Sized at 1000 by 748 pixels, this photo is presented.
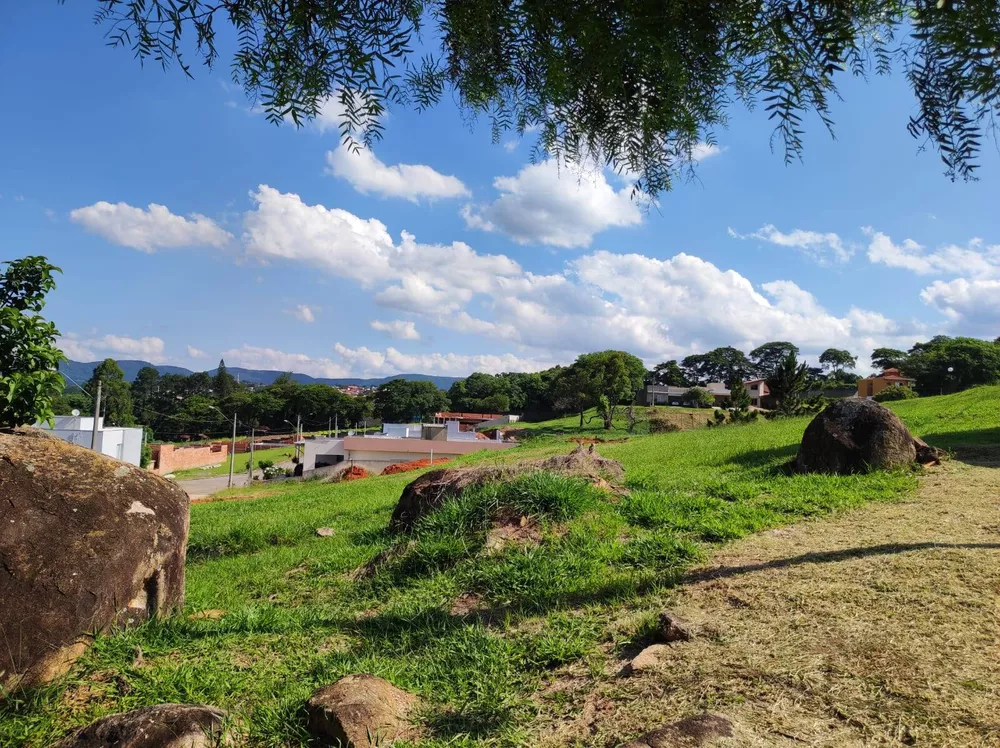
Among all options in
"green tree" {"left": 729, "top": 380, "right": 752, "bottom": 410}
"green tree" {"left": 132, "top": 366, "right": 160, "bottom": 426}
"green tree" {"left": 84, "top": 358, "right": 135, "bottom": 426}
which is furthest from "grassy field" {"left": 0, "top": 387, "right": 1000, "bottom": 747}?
"green tree" {"left": 132, "top": 366, "right": 160, "bottom": 426}

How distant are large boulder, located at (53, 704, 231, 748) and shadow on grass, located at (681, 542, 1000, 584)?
2977 millimetres

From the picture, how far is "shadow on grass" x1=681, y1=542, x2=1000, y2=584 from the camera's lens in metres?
4.19

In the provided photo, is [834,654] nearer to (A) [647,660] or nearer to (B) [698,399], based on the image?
(A) [647,660]

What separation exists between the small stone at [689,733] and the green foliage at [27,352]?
14.9 ft

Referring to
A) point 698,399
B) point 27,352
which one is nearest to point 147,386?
point 698,399

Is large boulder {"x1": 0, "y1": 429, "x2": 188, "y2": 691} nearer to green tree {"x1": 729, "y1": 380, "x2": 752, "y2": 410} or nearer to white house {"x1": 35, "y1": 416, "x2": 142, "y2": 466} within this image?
green tree {"x1": 729, "y1": 380, "x2": 752, "y2": 410}

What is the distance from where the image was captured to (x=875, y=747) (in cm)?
216

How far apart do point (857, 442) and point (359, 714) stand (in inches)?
300

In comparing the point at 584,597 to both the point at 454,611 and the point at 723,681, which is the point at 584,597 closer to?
the point at 454,611

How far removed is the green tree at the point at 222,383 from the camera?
96.2 metres

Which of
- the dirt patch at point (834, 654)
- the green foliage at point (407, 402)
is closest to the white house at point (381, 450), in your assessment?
the dirt patch at point (834, 654)

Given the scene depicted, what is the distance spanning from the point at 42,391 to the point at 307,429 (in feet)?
296

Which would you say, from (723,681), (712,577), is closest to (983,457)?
(712,577)

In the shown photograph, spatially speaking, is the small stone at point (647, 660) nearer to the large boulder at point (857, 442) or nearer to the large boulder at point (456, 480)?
the large boulder at point (456, 480)
